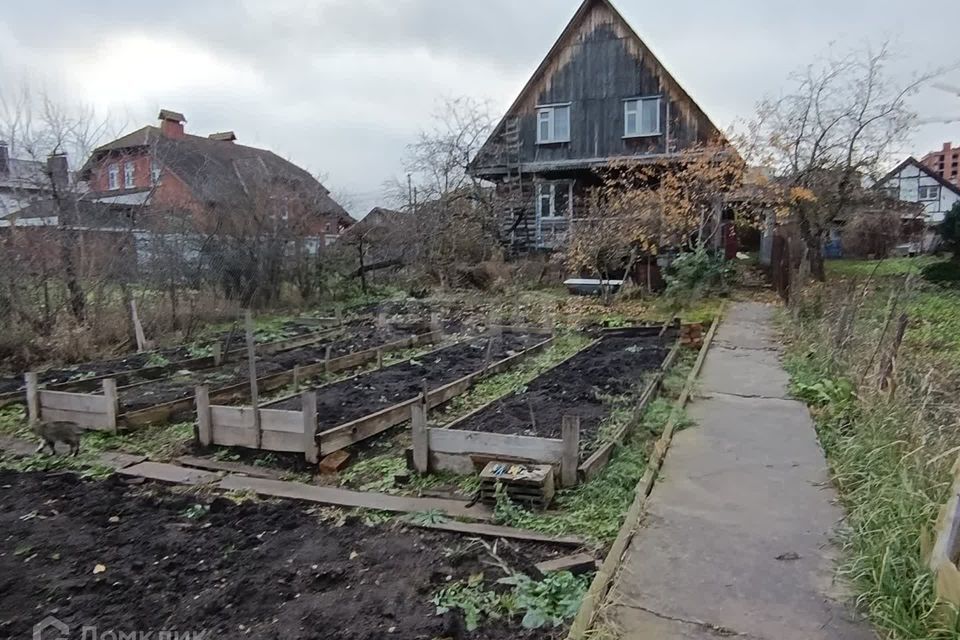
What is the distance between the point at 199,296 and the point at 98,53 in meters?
4.58

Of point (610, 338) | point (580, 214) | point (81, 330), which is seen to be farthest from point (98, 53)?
point (580, 214)

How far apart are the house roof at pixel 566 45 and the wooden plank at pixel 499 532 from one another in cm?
1753

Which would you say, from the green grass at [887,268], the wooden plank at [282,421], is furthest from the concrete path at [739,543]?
the green grass at [887,268]

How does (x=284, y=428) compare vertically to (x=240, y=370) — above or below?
above

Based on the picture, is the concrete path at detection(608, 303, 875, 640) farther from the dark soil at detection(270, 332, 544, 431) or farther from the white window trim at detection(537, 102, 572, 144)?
the white window trim at detection(537, 102, 572, 144)

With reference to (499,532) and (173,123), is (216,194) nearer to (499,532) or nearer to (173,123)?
(499,532)

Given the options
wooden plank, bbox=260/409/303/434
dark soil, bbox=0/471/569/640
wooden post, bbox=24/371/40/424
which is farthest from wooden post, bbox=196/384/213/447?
wooden post, bbox=24/371/40/424

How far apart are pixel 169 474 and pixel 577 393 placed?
3988mm

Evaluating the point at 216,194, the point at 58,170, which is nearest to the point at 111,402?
the point at 58,170

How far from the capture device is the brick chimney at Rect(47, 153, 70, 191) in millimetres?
9727

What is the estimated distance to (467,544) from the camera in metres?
3.63

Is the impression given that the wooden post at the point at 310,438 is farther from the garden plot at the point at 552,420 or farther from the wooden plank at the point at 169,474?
the garden plot at the point at 552,420

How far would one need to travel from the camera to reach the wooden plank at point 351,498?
4121 millimetres

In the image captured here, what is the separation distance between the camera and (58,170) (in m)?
9.84
